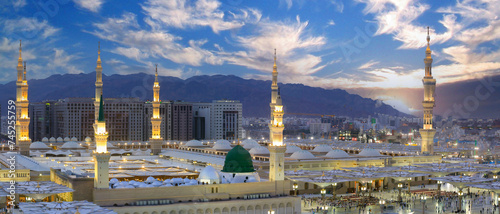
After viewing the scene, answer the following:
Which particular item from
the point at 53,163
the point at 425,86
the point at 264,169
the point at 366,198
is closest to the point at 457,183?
the point at 366,198

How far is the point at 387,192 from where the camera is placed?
46500mm

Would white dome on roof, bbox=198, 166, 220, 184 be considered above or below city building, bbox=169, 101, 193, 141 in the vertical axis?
below

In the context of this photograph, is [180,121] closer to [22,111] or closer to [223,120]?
[223,120]

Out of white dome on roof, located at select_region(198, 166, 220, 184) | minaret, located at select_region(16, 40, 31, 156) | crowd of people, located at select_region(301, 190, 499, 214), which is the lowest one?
crowd of people, located at select_region(301, 190, 499, 214)

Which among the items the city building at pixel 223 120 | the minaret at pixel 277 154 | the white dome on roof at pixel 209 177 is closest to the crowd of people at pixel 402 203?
the minaret at pixel 277 154

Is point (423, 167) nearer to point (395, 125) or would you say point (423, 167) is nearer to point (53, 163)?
point (53, 163)

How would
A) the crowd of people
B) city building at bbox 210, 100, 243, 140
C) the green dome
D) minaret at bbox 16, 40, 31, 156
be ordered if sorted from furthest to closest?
1. city building at bbox 210, 100, 243, 140
2. minaret at bbox 16, 40, 31, 156
3. the crowd of people
4. the green dome

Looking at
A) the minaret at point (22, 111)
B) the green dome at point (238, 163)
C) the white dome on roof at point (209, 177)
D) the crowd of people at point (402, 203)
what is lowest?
the crowd of people at point (402, 203)

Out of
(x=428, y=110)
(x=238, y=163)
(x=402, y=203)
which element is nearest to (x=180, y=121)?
(x=428, y=110)

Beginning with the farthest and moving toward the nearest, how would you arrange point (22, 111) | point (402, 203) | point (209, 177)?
point (22, 111), point (402, 203), point (209, 177)

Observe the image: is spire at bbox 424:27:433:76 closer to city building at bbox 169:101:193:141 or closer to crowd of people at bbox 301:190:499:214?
crowd of people at bbox 301:190:499:214

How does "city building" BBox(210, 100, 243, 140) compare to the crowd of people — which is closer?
the crowd of people

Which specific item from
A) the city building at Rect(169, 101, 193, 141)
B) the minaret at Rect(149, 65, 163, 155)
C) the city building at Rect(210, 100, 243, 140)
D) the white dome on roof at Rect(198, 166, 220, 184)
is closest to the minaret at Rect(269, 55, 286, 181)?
the white dome on roof at Rect(198, 166, 220, 184)

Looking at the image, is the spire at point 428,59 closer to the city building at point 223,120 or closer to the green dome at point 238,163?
the green dome at point 238,163
